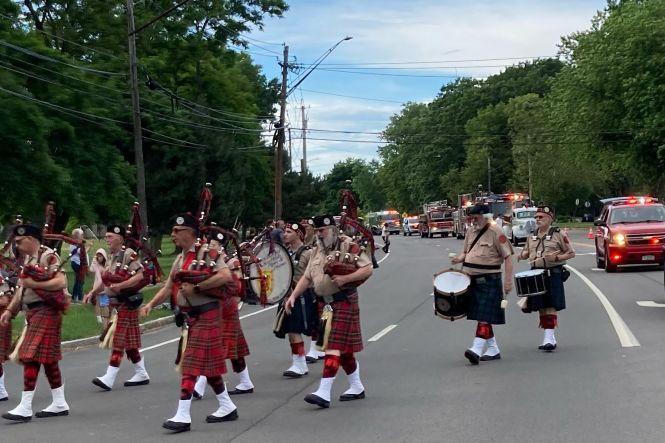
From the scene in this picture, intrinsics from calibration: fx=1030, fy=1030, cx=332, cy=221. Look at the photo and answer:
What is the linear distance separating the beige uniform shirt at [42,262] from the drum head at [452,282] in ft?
14.8

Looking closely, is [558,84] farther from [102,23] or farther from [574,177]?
[102,23]

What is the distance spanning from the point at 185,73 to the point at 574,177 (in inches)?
1835

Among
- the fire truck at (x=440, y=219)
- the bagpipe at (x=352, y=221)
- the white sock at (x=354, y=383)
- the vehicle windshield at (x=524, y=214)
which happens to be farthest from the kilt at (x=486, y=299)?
the fire truck at (x=440, y=219)

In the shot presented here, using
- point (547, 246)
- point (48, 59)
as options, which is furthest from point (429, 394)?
point (48, 59)

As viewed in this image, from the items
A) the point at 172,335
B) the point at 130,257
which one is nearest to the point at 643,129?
the point at 172,335

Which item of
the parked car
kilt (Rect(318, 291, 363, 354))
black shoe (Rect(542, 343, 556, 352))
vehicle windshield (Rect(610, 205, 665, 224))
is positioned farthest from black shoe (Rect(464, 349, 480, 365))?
vehicle windshield (Rect(610, 205, 665, 224))

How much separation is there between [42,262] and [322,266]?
Result: 2586mm

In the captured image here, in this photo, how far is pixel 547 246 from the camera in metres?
13.1

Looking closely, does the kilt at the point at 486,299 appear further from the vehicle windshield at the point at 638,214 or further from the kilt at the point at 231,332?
the vehicle windshield at the point at 638,214

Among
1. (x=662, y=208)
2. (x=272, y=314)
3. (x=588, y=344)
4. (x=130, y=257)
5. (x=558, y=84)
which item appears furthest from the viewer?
(x=558, y=84)

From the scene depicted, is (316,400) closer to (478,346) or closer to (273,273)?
(273,273)

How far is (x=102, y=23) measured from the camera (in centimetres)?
3738

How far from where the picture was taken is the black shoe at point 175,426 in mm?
8461

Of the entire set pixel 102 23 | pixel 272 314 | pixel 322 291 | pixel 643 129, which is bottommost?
pixel 272 314
